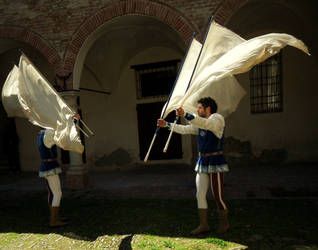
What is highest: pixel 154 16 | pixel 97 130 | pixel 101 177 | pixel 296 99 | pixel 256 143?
pixel 154 16

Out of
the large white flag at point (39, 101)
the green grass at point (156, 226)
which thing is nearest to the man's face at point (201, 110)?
the green grass at point (156, 226)

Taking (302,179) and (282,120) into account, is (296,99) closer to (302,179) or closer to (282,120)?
(282,120)

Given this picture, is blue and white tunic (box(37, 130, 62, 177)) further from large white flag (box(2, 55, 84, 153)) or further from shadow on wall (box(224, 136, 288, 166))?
shadow on wall (box(224, 136, 288, 166))

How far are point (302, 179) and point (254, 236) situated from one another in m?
3.50

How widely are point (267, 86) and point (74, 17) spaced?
6733 mm

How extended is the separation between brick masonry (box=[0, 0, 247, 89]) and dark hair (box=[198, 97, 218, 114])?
8.86 ft

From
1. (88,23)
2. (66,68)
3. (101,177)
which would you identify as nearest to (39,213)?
(101,177)

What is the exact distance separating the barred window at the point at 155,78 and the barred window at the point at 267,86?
2.95 meters

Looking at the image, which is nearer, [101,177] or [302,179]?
[302,179]

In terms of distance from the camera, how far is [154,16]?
5.57 meters

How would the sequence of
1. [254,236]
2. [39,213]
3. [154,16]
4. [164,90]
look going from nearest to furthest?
1. [254,236]
2. [39,213]
3. [154,16]
4. [164,90]

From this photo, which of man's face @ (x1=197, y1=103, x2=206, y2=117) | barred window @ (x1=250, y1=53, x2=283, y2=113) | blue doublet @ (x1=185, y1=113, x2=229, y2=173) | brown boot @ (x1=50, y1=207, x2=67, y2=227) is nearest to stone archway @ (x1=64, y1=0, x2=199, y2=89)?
man's face @ (x1=197, y1=103, x2=206, y2=117)

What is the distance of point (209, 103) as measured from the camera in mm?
3207

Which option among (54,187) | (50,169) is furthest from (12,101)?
(54,187)
